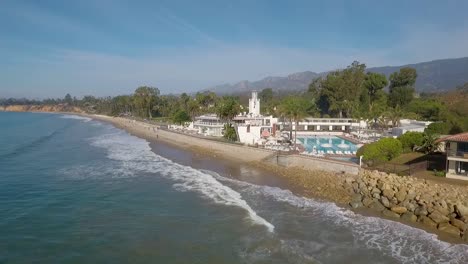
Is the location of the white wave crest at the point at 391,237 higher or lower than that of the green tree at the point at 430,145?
lower

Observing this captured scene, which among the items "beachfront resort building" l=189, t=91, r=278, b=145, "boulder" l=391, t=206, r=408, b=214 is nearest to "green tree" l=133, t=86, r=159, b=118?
"beachfront resort building" l=189, t=91, r=278, b=145

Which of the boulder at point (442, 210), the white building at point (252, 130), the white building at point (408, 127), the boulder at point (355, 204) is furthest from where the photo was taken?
the white building at point (408, 127)

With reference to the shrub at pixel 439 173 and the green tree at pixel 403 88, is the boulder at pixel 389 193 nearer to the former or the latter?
the shrub at pixel 439 173

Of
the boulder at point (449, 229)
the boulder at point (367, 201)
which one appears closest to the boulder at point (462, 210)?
the boulder at point (449, 229)

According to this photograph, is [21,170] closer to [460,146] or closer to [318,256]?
[318,256]

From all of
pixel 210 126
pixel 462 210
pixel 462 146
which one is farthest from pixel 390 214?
pixel 210 126

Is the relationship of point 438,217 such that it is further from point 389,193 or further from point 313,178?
point 313,178
